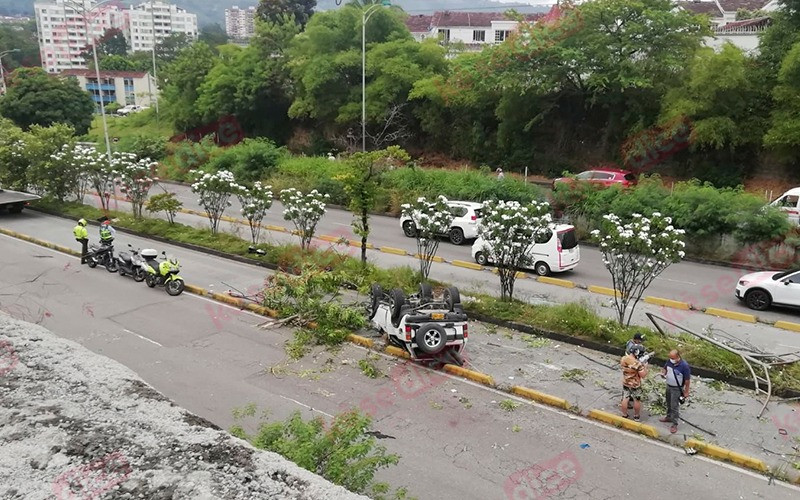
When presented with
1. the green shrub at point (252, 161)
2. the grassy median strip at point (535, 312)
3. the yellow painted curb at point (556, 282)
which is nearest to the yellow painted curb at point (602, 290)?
the yellow painted curb at point (556, 282)

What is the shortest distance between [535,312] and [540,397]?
3708 millimetres

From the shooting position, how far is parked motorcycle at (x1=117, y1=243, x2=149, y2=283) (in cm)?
1742

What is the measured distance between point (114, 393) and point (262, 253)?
1423 centimetres

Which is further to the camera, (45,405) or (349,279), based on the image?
(349,279)

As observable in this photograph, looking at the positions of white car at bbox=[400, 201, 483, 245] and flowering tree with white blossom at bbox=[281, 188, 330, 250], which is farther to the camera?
white car at bbox=[400, 201, 483, 245]

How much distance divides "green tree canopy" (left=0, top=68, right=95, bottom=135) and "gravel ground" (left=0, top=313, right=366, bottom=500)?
57.2 meters

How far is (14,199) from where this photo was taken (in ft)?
89.8

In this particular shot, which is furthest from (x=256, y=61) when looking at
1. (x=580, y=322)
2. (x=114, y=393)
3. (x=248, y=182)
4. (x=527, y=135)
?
(x=114, y=393)

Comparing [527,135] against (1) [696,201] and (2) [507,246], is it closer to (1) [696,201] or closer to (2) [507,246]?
(1) [696,201]

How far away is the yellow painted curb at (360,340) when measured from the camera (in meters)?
13.0

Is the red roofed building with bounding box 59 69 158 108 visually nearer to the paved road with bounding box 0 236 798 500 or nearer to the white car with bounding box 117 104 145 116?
the white car with bounding box 117 104 145 116

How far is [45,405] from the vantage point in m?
5.79

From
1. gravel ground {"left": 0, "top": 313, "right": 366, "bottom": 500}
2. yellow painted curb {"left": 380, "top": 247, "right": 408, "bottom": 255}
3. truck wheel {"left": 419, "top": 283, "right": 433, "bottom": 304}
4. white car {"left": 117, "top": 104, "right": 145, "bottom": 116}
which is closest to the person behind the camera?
gravel ground {"left": 0, "top": 313, "right": 366, "bottom": 500}

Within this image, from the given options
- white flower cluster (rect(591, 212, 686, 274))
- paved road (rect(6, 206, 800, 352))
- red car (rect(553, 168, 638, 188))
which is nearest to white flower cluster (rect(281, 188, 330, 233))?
paved road (rect(6, 206, 800, 352))
